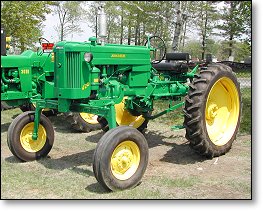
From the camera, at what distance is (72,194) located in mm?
4289

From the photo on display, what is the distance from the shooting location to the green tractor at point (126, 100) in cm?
451

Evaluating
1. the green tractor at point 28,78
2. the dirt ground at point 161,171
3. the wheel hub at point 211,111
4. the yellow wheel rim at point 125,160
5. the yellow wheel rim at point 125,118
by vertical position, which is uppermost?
the green tractor at point 28,78

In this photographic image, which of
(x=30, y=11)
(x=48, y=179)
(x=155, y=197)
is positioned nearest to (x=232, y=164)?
(x=155, y=197)

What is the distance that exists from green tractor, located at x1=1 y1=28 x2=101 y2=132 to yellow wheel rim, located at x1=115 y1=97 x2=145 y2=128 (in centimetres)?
96

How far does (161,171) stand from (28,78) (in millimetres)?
3496

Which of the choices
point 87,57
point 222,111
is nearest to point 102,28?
point 87,57

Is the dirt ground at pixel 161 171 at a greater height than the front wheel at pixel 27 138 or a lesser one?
lesser

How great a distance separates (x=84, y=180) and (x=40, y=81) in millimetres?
3158

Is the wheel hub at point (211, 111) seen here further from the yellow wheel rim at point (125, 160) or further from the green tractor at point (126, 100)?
the yellow wheel rim at point (125, 160)

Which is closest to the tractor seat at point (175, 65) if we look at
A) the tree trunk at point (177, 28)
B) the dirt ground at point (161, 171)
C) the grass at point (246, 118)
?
the tree trunk at point (177, 28)

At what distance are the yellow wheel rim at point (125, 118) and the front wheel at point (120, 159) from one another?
2.28 m

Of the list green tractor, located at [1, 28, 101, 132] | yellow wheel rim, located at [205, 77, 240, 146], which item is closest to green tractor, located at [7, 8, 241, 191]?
yellow wheel rim, located at [205, 77, 240, 146]

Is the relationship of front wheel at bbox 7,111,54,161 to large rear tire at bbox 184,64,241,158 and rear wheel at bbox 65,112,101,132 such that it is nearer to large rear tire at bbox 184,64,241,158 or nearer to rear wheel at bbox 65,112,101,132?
rear wheel at bbox 65,112,101,132

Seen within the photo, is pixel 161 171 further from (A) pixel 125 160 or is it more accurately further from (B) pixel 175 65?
(B) pixel 175 65
